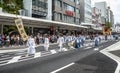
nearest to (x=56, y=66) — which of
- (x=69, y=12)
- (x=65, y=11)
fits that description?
(x=65, y=11)

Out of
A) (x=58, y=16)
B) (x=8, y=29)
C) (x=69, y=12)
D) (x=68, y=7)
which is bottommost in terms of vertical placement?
(x=8, y=29)

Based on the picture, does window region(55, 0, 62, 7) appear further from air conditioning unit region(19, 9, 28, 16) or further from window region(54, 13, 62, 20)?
air conditioning unit region(19, 9, 28, 16)

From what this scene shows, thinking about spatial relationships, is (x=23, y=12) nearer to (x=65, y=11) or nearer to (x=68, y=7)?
(x=65, y=11)

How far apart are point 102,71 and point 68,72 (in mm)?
1700

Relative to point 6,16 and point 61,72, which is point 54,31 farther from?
point 61,72

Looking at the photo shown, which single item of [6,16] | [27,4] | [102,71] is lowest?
[102,71]

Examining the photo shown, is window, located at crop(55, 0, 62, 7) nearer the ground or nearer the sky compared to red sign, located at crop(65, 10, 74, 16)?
nearer the sky

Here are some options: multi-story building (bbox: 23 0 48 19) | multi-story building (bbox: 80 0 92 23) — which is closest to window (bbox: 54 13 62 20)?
multi-story building (bbox: 23 0 48 19)

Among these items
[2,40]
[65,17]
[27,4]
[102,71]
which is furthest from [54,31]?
[102,71]

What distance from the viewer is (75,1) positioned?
7619cm

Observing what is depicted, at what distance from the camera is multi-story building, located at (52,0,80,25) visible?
5939cm

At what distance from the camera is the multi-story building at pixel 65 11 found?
5939cm

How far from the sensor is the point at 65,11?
65.7 m

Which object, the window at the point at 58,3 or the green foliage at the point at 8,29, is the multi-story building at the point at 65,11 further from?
the green foliage at the point at 8,29
